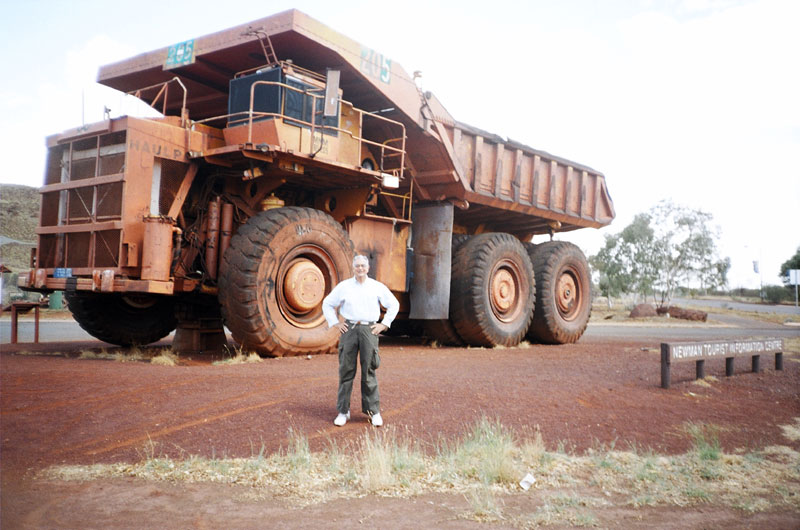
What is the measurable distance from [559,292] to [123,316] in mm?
9207

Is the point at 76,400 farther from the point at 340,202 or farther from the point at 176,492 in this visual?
the point at 340,202

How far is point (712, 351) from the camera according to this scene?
363 inches

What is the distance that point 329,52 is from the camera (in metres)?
9.83

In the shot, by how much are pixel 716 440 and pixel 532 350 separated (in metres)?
7.30

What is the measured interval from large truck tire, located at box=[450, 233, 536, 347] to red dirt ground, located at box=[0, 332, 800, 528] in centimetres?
297

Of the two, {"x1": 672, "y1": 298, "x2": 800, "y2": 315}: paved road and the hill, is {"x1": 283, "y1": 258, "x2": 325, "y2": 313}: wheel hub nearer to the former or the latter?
the hill

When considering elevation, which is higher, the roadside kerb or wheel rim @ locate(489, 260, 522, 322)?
wheel rim @ locate(489, 260, 522, 322)

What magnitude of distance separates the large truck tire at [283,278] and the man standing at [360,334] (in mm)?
2913

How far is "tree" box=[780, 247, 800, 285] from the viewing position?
61.3 meters

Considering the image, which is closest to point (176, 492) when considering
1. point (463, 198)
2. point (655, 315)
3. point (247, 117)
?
point (247, 117)

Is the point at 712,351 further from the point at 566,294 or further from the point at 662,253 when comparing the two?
the point at 662,253

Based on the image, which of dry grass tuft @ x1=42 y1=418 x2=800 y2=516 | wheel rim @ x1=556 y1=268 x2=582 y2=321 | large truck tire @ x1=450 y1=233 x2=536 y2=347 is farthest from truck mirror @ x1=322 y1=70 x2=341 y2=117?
wheel rim @ x1=556 y1=268 x2=582 y2=321

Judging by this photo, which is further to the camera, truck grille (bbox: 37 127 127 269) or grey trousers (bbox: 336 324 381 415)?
truck grille (bbox: 37 127 127 269)

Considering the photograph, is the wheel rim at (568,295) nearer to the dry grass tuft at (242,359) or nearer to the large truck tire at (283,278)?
the large truck tire at (283,278)
